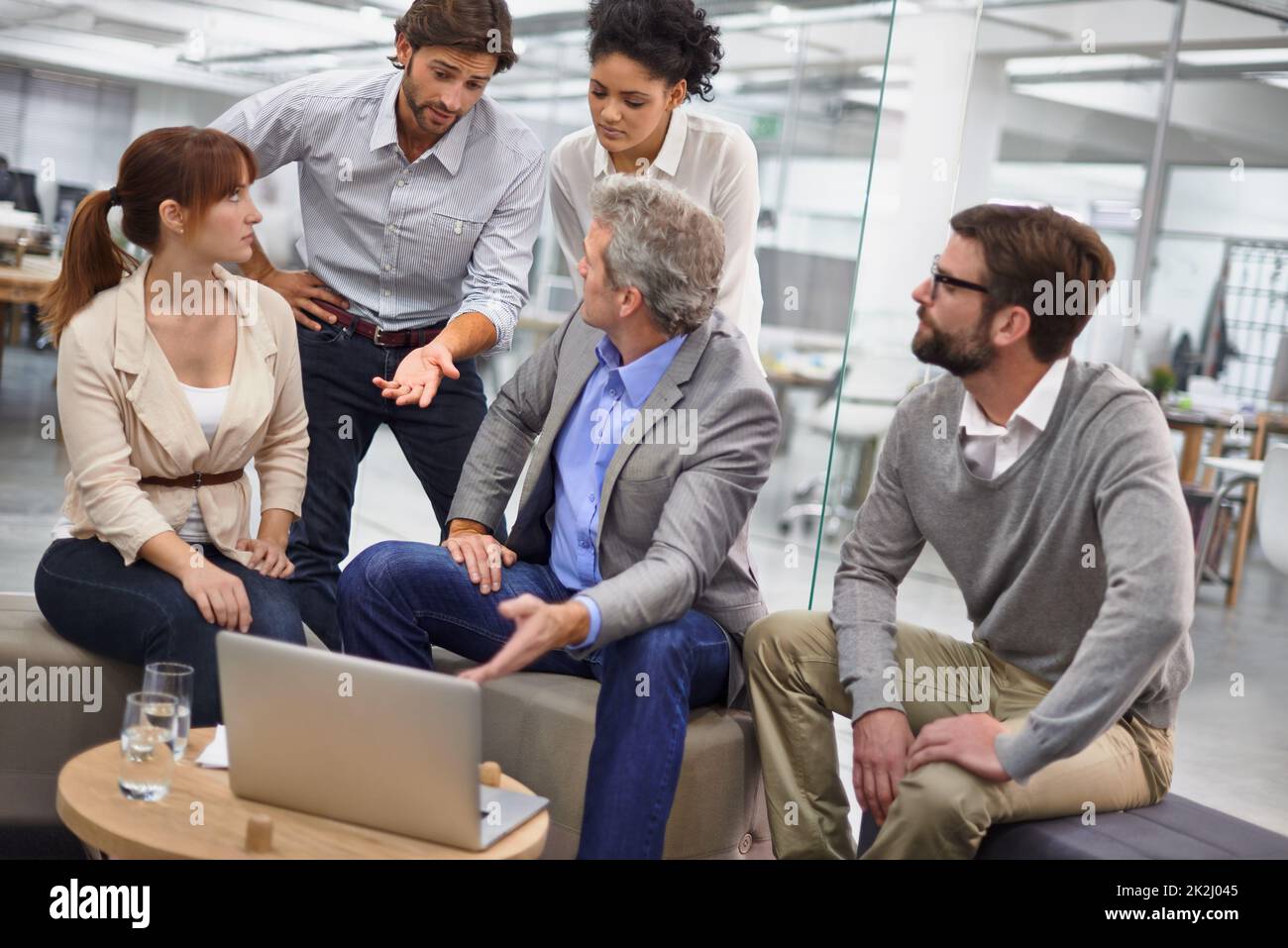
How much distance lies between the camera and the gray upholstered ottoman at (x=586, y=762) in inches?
94.0

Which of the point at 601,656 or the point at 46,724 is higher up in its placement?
the point at 601,656

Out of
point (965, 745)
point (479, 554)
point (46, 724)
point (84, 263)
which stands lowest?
point (46, 724)

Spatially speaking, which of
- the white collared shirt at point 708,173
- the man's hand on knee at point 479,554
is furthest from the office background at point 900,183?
the man's hand on knee at point 479,554

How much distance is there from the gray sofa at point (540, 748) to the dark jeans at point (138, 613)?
0.24 ft

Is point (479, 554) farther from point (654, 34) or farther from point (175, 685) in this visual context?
point (654, 34)

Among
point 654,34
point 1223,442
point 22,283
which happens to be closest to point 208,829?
point 654,34

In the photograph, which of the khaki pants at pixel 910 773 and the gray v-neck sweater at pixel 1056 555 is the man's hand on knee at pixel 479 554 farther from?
the gray v-neck sweater at pixel 1056 555

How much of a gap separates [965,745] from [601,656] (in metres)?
0.75

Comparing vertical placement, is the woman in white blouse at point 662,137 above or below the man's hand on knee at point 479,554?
above

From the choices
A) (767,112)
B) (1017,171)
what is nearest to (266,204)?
(767,112)

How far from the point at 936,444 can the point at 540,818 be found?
1.03 meters

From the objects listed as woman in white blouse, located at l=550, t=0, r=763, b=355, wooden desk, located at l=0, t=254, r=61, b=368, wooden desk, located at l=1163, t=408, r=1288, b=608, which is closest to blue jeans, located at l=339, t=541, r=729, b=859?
woman in white blouse, located at l=550, t=0, r=763, b=355

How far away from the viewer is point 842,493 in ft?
20.6

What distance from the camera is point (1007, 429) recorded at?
2379 millimetres
